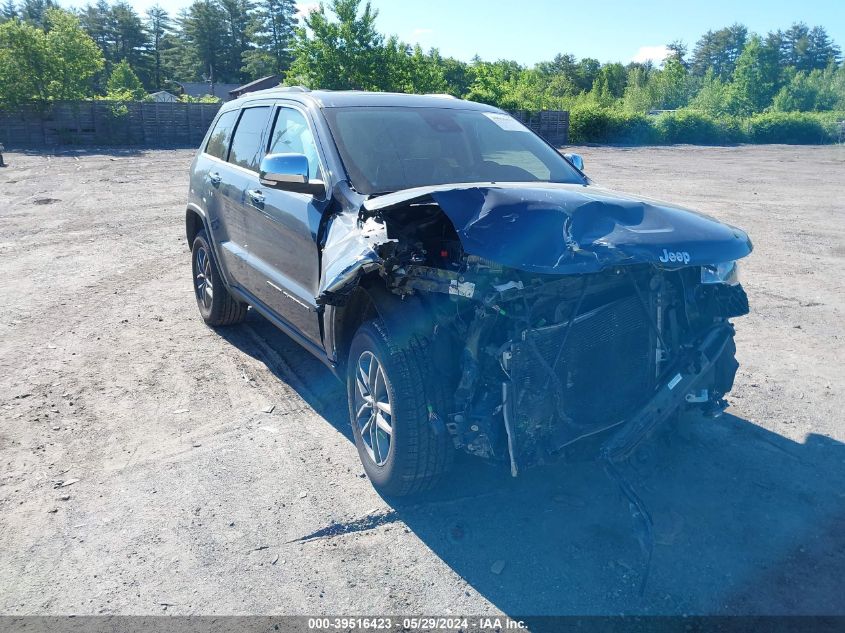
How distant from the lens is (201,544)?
3.27 metres

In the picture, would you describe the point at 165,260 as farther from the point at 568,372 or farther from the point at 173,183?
the point at 173,183

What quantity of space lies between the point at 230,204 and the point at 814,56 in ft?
457

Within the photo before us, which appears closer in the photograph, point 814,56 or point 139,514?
point 139,514

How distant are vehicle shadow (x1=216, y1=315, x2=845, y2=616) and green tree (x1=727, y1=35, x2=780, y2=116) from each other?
240 ft

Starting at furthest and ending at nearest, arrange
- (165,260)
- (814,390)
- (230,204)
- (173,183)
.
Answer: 1. (173,183)
2. (165,260)
3. (230,204)
4. (814,390)

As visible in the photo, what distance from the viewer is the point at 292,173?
3.85 meters

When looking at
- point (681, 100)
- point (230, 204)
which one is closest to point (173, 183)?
point (230, 204)

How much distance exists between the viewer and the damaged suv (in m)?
2.92

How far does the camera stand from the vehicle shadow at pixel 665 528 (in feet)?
9.39

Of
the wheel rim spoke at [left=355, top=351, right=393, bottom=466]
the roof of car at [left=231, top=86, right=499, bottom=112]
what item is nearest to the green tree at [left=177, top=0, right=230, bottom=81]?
the roof of car at [left=231, top=86, right=499, bottom=112]

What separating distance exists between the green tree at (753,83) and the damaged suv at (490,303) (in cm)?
7354

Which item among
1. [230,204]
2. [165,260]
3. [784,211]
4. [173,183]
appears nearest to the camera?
[230,204]

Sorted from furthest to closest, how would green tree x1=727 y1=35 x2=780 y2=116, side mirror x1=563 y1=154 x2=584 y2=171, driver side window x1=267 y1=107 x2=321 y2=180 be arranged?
green tree x1=727 y1=35 x2=780 y2=116, side mirror x1=563 y1=154 x2=584 y2=171, driver side window x1=267 y1=107 x2=321 y2=180

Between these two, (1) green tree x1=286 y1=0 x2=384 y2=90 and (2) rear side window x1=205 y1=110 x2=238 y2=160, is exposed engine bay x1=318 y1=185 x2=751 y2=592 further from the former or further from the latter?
(1) green tree x1=286 y1=0 x2=384 y2=90
